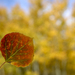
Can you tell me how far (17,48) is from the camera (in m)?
0.12

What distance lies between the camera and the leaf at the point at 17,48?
0.12m

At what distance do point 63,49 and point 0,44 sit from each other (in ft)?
7.91

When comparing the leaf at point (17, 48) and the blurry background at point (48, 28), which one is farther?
the blurry background at point (48, 28)

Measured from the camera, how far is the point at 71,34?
2055mm

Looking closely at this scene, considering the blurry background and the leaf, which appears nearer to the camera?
the leaf

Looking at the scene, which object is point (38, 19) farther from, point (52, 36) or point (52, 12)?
point (52, 36)

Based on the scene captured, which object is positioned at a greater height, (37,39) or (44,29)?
(44,29)

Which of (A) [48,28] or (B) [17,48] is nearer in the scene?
(B) [17,48]

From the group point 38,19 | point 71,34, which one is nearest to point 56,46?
point 71,34

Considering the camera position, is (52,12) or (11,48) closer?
(11,48)

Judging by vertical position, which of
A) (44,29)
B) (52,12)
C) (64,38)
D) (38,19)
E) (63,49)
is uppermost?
(52,12)

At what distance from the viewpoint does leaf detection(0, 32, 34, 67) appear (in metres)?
0.12

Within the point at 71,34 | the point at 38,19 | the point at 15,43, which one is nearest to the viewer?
the point at 15,43

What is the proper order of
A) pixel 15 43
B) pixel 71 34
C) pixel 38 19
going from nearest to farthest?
pixel 15 43
pixel 71 34
pixel 38 19
